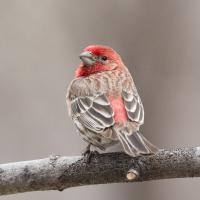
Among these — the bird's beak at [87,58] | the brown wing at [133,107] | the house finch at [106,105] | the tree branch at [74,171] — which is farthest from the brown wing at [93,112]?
the bird's beak at [87,58]

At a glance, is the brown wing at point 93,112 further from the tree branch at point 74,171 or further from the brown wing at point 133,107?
the tree branch at point 74,171

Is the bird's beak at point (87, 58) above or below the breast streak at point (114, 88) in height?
above

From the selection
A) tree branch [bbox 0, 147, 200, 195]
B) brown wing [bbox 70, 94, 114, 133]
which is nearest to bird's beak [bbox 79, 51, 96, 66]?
brown wing [bbox 70, 94, 114, 133]

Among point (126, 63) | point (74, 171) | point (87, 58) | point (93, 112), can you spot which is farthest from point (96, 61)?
point (74, 171)

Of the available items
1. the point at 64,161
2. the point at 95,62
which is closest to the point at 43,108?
the point at 95,62

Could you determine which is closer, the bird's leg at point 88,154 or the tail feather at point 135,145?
the tail feather at point 135,145

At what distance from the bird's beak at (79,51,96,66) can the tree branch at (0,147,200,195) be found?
1.97 metres

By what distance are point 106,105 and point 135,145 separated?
31.9 inches

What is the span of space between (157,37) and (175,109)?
40.3 inches

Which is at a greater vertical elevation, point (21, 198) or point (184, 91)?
point (184, 91)

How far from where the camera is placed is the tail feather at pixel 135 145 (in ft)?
19.6

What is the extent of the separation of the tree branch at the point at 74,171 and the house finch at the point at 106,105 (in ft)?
0.37

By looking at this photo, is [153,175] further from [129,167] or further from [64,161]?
[64,161]

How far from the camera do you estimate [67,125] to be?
426 inches
